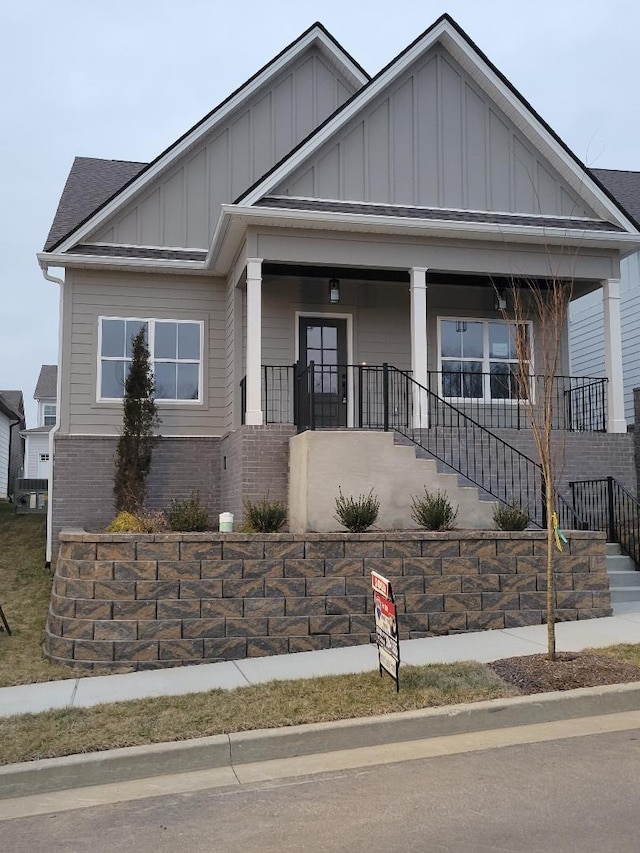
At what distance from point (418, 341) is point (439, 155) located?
3285 millimetres

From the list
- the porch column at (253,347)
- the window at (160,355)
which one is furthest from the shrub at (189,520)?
the window at (160,355)

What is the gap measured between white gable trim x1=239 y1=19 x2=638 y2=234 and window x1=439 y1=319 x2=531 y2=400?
2.60m

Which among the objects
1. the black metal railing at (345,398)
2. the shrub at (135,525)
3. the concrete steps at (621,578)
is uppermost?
the black metal railing at (345,398)

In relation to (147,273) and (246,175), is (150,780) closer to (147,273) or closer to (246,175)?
(147,273)

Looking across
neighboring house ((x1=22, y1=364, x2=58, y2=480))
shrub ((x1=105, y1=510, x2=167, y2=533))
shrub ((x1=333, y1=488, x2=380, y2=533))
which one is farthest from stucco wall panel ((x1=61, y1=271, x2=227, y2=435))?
neighboring house ((x1=22, y1=364, x2=58, y2=480))

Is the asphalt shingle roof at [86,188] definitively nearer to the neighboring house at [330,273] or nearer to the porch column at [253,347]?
the neighboring house at [330,273]

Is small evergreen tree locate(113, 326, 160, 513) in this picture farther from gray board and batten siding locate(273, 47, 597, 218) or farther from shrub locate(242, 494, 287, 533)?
gray board and batten siding locate(273, 47, 597, 218)

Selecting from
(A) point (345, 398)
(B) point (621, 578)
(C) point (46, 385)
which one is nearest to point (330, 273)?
(A) point (345, 398)

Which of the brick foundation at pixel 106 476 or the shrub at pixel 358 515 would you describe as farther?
the brick foundation at pixel 106 476

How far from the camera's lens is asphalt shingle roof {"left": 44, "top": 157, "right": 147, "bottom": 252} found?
15539mm

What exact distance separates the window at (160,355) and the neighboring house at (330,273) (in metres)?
0.04

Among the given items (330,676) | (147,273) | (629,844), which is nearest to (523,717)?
(330,676)

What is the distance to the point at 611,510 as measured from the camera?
38.2 feet

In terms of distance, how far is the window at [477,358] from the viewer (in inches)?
588
